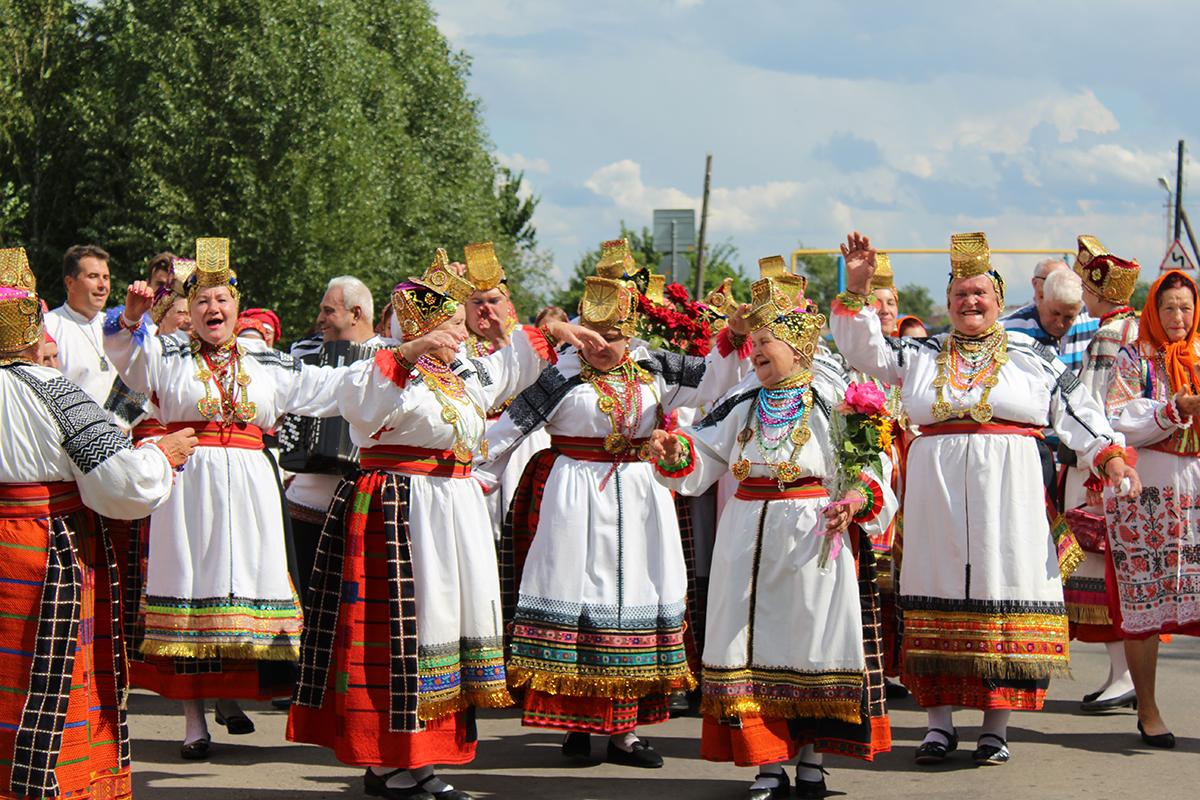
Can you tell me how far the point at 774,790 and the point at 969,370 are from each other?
6.69 feet

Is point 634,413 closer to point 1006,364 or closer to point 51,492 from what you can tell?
point 1006,364

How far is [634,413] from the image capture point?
261 inches

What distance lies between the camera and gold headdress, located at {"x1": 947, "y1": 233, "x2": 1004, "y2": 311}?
6.53 metres

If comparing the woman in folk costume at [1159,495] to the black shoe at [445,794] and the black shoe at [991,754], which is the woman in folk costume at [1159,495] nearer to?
the black shoe at [991,754]

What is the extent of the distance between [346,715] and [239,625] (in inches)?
48.3

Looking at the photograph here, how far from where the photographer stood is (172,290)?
6863 mm

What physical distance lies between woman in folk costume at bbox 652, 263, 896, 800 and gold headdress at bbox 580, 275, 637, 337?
2.64 ft

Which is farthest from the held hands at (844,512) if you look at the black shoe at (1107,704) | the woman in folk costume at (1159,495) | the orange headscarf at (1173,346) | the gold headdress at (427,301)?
the black shoe at (1107,704)

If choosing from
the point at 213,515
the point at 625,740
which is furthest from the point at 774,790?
the point at 213,515

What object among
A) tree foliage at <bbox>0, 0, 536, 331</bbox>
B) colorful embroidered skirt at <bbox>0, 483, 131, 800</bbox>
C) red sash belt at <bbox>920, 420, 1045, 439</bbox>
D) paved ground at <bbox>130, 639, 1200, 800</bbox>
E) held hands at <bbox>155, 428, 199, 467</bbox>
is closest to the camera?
colorful embroidered skirt at <bbox>0, 483, 131, 800</bbox>

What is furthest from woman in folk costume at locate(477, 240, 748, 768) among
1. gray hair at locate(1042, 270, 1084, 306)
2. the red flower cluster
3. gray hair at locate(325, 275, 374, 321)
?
gray hair at locate(1042, 270, 1084, 306)

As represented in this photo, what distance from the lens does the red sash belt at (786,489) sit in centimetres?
592

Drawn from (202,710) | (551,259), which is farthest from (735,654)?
(551,259)

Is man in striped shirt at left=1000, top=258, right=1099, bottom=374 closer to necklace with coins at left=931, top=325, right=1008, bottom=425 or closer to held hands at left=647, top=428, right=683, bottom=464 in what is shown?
necklace with coins at left=931, top=325, right=1008, bottom=425
